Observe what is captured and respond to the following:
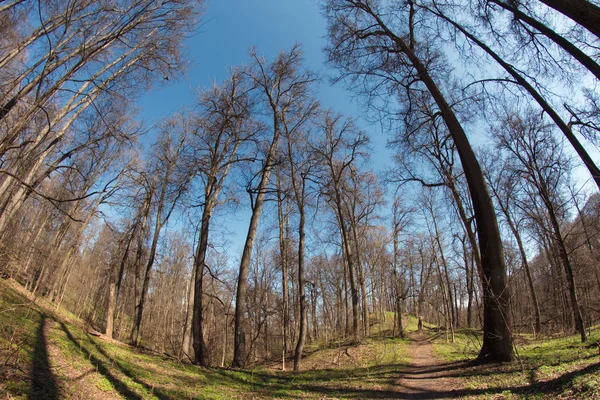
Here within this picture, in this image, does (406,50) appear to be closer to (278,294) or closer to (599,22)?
(599,22)

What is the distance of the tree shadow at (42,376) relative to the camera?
4220 mm

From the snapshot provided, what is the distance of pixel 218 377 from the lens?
733 cm

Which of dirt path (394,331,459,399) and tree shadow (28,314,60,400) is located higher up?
tree shadow (28,314,60,400)

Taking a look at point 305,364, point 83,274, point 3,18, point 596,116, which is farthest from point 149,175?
point 83,274

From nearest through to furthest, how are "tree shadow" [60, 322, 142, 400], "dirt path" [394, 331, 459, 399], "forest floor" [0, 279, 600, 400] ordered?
"forest floor" [0, 279, 600, 400], "tree shadow" [60, 322, 142, 400], "dirt path" [394, 331, 459, 399]

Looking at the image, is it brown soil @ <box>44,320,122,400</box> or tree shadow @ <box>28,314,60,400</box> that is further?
brown soil @ <box>44,320,122,400</box>

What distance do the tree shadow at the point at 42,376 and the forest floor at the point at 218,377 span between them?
0.01 m

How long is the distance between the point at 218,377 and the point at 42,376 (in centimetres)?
368

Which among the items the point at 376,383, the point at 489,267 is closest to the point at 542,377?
the point at 489,267

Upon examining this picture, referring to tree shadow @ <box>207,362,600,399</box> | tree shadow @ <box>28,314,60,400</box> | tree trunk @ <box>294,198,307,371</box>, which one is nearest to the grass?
tree shadow @ <box>207,362,600,399</box>

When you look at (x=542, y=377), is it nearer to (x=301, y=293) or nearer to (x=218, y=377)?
(x=218, y=377)

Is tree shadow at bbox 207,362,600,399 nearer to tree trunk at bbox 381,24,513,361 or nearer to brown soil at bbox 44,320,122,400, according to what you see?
tree trunk at bbox 381,24,513,361

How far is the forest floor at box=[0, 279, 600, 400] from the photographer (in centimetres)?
434

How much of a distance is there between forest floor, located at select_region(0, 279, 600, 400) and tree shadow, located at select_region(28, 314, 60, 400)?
15 millimetres
